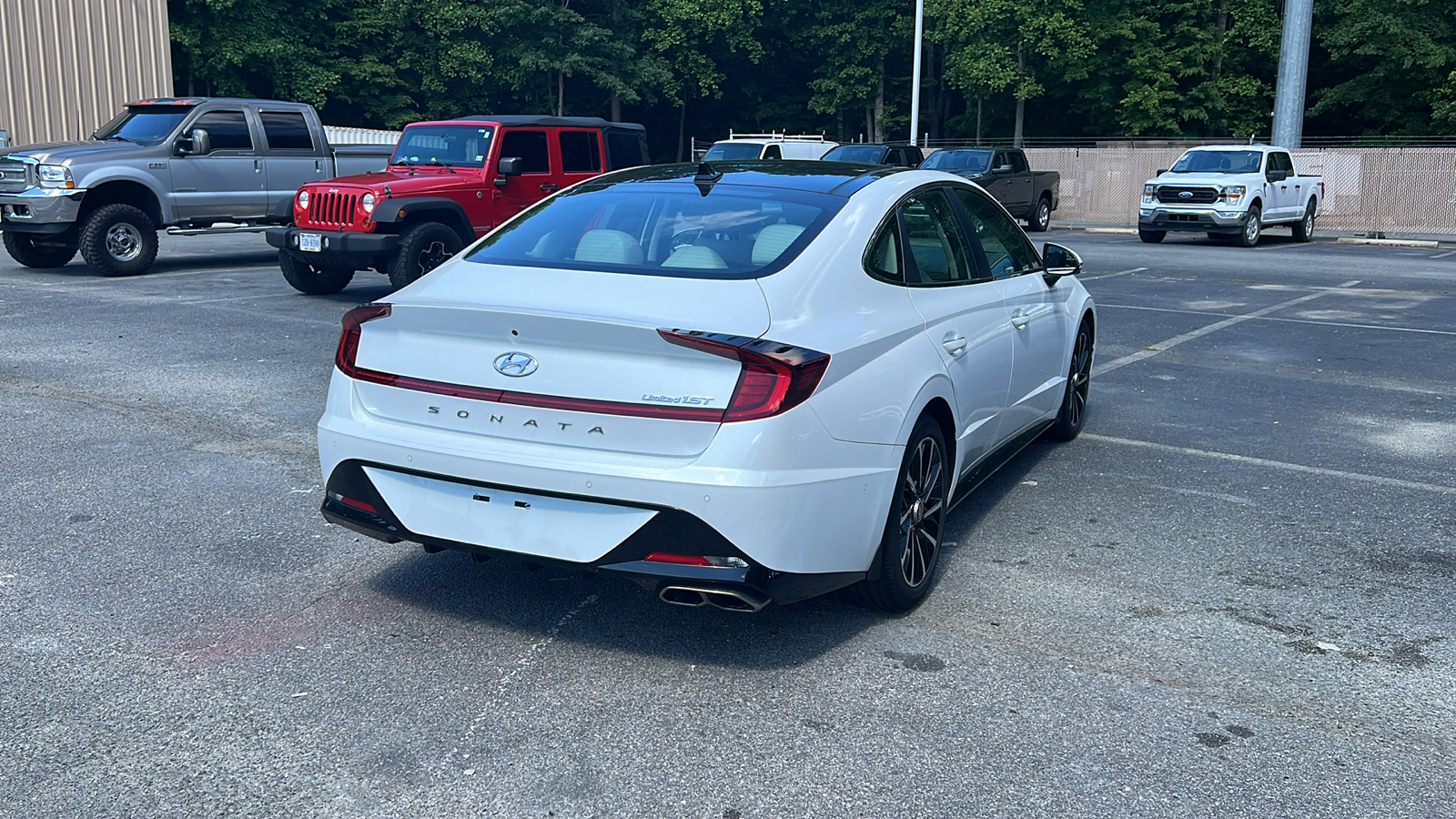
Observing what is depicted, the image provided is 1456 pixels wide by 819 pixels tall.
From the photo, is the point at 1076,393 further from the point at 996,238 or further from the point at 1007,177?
the point at 1007,177

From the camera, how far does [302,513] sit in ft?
18.2

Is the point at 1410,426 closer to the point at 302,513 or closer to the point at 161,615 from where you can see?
the point at 302,513

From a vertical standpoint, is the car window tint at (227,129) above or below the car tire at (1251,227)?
above

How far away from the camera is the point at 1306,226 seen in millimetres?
25844

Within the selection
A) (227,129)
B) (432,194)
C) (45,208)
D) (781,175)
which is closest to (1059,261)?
(781,175)

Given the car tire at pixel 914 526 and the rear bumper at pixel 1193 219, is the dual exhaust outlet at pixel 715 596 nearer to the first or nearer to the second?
the car tire at pixel 914 526

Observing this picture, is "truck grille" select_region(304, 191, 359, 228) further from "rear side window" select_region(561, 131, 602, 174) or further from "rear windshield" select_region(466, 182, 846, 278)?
"rear windshield" select_region(466, 182, 846, 278)

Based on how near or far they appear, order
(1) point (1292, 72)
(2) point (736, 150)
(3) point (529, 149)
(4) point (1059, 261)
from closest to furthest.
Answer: (4) point (1059, 261), (3) point (529, 149), (2) point (736, 150), (1) point (1292, 72)

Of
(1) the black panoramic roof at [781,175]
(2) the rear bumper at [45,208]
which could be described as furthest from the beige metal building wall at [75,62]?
(1) the black panoramic roof at [781,175]

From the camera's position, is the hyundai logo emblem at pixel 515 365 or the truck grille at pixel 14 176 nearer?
the hyundai logo emblem at pixel 515 365

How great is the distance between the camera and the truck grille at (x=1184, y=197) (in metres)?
23.2

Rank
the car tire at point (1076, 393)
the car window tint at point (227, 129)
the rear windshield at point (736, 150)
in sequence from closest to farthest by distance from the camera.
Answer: the car tire at point (1076, 393), the car window tint at point (227, 129), the rear windshield at point (736, 150)

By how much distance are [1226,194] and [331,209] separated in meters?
16.9

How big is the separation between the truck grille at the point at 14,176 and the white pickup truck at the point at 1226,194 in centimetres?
1860
